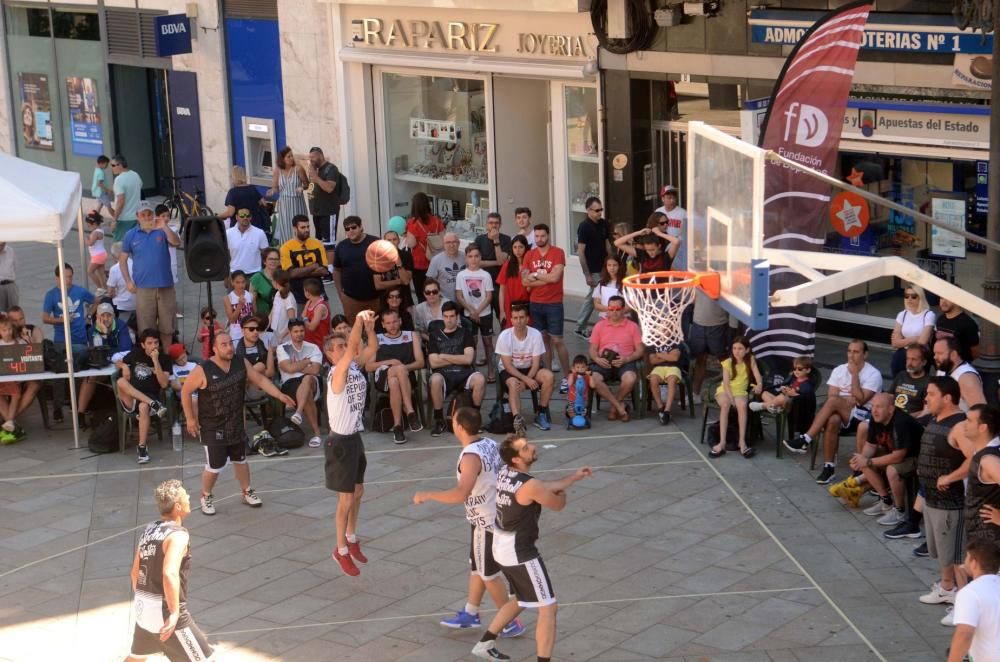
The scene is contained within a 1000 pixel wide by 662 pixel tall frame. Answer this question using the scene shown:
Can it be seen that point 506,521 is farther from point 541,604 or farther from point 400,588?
point 400,588

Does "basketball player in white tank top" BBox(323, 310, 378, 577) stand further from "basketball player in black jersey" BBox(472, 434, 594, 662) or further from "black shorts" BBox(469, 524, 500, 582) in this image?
"basketball player in black jersey" BBox(472, 434, 594, 662)

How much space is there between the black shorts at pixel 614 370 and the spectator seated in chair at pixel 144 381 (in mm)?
4308

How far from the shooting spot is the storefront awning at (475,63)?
18.8 m

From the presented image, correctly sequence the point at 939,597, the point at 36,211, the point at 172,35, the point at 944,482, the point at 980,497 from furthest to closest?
1. the point at 172,35
2. the point at 36,211
3. the point at 939,597
4. the point at 944,482
5. the point at 980,497

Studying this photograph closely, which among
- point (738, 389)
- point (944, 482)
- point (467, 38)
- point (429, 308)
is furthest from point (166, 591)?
point (467, 38)

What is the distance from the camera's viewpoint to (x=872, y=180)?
633 inches

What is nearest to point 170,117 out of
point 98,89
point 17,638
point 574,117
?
point 98,89

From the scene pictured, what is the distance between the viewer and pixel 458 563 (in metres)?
11.4

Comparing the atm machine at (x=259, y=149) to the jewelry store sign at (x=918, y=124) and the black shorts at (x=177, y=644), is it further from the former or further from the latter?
the black shorts at (x=177, y=644)

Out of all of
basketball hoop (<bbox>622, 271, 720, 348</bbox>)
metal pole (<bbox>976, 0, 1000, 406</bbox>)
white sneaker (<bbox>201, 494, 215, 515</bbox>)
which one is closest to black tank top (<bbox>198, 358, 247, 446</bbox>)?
white sneaker (<bbox>201, 494, 215, 515</bbox>)

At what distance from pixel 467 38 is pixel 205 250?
6408 millimetres

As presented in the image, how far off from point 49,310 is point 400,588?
7.00 metres

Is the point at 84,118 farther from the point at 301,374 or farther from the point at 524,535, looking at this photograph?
the point at 524,535

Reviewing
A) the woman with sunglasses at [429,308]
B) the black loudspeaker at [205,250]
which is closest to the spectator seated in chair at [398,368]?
the woman with sunglasses at [429,308]
